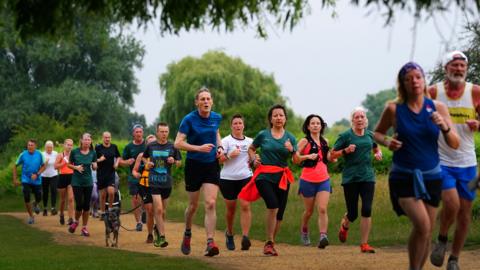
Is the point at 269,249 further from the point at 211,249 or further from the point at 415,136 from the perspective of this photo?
the point at 415,136

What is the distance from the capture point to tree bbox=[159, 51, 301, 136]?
72000mm

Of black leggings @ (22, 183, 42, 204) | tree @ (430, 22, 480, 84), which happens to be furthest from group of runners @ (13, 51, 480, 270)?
tree @ (430, 22, 480, 84)

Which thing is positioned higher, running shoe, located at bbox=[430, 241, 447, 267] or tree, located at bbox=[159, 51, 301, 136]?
tree, located at bbox=[159, 51, 301, 136]

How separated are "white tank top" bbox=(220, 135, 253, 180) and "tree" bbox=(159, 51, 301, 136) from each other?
5350 cm

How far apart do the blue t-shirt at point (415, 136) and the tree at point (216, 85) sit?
6054 centimetres

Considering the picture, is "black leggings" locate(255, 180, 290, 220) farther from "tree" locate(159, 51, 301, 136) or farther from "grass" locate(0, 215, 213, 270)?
"tree" locate(159, 51, 301, 136)

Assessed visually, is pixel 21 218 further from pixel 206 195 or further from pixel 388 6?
pixel 388 6

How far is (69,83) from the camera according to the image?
7500 centimetres

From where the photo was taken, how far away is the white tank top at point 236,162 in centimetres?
1647

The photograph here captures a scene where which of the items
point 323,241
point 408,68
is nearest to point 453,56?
point 408,68

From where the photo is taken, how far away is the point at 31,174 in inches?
1074

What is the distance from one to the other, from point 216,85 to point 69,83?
10.5m

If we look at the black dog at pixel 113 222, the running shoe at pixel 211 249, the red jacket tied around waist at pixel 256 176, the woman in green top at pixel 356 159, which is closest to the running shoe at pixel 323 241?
the woman in green top at pixel 356 159

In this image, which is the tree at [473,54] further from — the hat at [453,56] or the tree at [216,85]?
the tree at [216,85]
